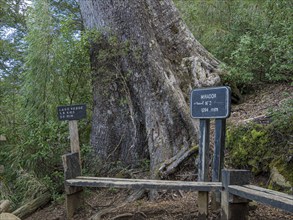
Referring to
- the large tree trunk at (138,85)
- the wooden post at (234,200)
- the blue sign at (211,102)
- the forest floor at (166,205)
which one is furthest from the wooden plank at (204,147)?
the large tree trunk at (138,85)

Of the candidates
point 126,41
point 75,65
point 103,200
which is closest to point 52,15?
point 75,65

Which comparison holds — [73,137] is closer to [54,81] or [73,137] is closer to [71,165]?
[71,165]

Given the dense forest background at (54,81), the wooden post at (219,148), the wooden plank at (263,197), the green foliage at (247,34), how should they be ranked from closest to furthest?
1. the wooden plank at (263,197)
2. the wooden post at (219,148)
3. the dense forest background at (54,81)
4. the green foliage at (247,34)

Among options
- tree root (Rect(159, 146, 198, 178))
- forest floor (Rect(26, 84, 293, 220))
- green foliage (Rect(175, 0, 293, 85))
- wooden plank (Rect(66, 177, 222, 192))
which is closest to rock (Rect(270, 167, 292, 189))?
forest floor (Rect(26, 84, 293, 220))

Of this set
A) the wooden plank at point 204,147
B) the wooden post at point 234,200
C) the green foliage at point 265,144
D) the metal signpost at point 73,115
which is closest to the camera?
the wooden post at point 234,200

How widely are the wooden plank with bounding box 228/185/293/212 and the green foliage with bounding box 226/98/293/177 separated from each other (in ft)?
4.34

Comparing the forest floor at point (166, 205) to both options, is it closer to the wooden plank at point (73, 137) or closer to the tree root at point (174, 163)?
the tree root at point (174, 163)

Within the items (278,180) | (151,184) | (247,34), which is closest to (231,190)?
(151,184)

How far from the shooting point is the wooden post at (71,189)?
5707mm

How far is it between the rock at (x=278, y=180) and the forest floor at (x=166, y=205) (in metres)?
0.23

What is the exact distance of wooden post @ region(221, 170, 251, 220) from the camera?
4195 mm

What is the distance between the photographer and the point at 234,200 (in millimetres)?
4160

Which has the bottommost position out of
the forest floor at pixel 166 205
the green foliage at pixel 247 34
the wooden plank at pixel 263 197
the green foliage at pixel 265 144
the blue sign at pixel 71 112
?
the forest floor at pixel 166 205

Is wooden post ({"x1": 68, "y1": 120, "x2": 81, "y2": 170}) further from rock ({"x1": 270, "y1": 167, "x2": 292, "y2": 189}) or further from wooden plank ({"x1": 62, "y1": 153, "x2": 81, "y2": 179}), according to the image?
rock ({"x1": 270, "y1": 167, "x2": 292, "y2": 189})
